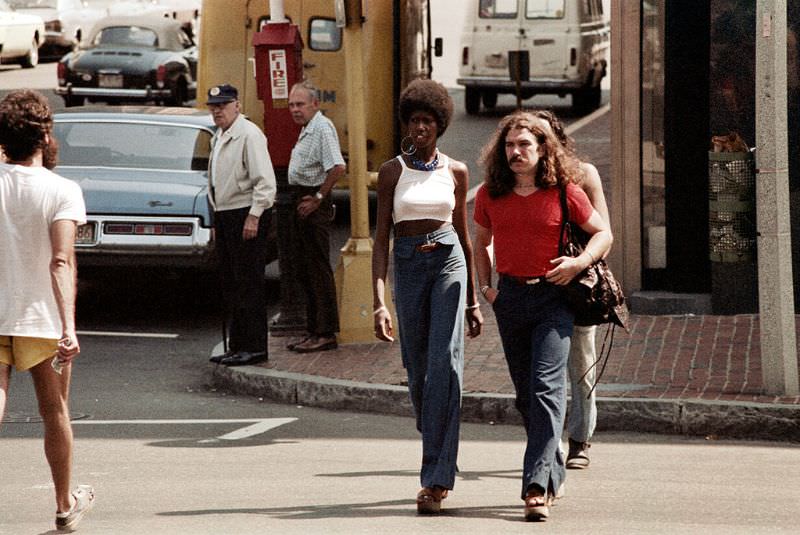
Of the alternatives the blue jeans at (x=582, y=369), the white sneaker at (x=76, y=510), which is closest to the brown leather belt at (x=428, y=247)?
the blue jeans at (x=582, y=369)

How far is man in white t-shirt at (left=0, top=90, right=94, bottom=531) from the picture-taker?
6047 millimetres

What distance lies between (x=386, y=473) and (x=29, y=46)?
28749 mm

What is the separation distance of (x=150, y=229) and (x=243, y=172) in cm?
197

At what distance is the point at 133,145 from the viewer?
42.3ft

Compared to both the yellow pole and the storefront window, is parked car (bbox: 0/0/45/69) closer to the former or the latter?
the storefront window

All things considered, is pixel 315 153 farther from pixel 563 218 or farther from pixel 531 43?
pixel 531 43

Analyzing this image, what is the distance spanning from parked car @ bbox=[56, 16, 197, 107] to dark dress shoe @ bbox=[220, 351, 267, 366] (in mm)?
17316

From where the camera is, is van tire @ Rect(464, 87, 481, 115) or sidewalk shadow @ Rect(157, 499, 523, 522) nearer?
sidewalk shadow @ Rect(157, 499, 523, 522)

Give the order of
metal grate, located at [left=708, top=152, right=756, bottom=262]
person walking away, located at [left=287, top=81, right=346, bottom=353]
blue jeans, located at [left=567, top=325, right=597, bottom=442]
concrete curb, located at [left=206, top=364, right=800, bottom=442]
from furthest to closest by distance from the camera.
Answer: person walking away, located at [left=287, top=81, right=346, bottom=353], metal grate, located at [left=708, top=152, right=756, bottom=262], concrete curb, located at [left=206, top=364, right=800, bottom=442], blue jeans, located at [left=567, top=325, right=597, bottom=442]

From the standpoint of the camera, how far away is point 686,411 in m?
8.66

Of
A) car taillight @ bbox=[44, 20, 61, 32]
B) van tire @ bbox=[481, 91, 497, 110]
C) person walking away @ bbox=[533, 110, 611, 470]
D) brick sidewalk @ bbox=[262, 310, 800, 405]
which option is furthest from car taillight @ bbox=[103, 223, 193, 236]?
car taillight @ bbox=[44, 20, 61, 32]

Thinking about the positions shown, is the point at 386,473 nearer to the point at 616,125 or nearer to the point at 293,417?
the point at 293,417

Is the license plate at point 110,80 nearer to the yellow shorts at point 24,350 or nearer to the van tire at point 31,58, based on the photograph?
the van tire at point 31,58

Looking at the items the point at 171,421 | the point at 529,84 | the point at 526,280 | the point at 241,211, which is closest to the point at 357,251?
the point at 241,211
